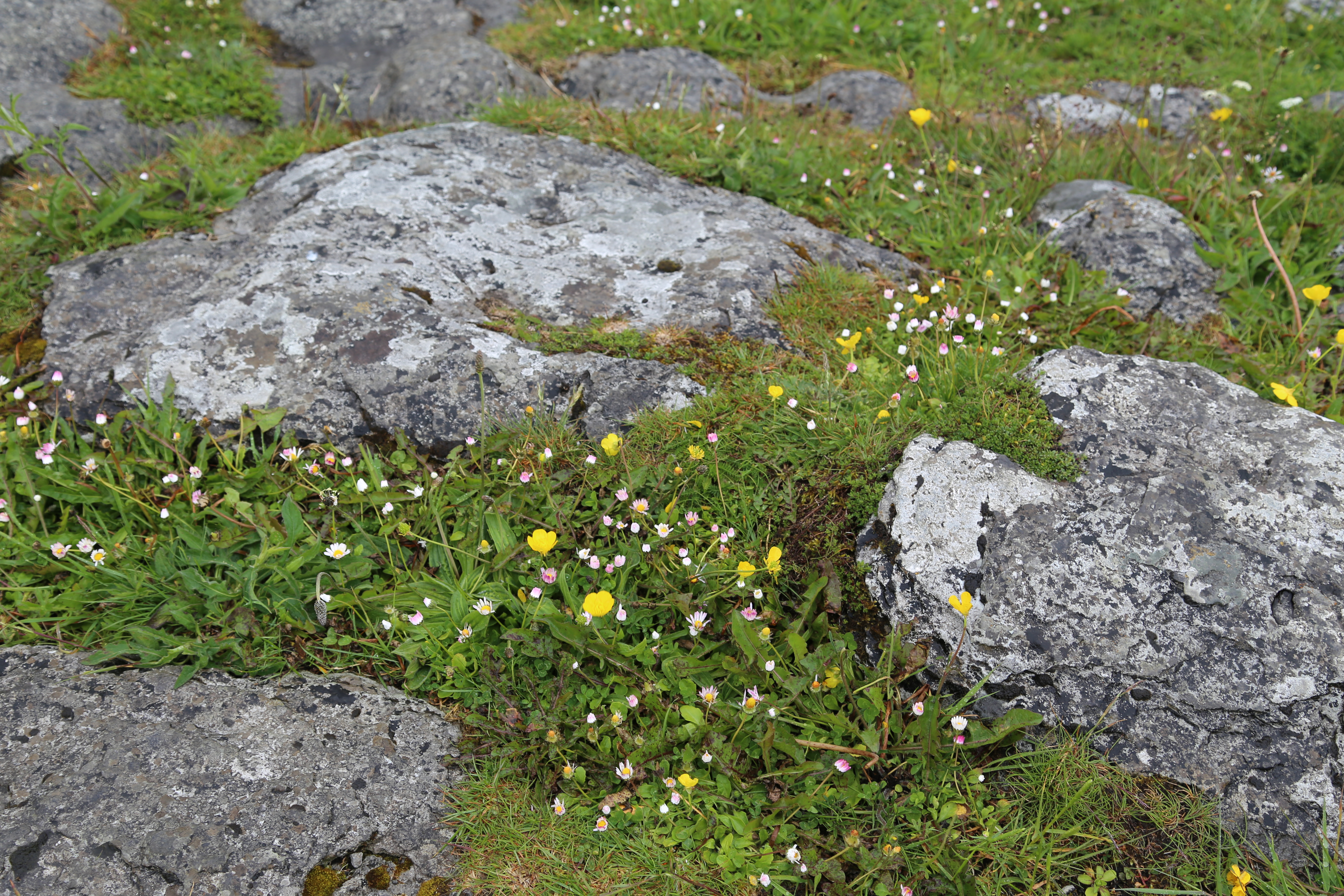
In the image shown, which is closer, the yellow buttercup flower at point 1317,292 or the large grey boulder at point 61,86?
the yellow buttercup flower at point 1317,292

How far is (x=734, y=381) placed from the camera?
3746mm

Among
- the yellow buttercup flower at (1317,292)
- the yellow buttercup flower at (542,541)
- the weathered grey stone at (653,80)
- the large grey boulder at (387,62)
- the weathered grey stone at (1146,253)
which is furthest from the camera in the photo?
the weathered grey stone at (653,80)

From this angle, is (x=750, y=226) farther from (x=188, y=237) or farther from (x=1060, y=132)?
(x=188, y=237)

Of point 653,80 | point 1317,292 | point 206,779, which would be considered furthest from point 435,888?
point 653,80

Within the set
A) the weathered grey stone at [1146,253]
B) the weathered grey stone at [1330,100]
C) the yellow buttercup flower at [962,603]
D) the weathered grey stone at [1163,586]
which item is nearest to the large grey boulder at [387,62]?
the weathered grey stone at [1146,253]

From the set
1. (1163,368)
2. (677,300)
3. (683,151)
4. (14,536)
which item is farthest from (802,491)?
(14,536)

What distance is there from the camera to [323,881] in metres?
2.51

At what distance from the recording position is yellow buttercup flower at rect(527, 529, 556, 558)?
284cm

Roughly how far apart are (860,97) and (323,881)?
6.48 meters

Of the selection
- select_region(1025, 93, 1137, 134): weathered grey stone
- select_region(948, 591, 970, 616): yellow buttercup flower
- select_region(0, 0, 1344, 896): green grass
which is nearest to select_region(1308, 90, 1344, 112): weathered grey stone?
select_region(0, 0, 1344, 896): green grass

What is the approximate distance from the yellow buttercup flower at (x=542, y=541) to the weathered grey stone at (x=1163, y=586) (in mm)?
1247

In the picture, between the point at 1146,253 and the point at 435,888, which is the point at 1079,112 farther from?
the point at 435,888

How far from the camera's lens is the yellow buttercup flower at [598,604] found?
268 cm

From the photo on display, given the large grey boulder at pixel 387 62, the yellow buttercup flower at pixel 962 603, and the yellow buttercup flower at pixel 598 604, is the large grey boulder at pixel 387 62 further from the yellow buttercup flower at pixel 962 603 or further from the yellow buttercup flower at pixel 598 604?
the yellow buttercup flower at pixel 962 603
